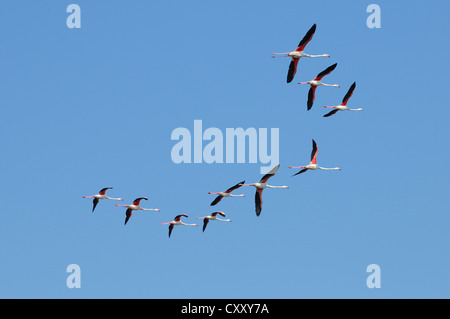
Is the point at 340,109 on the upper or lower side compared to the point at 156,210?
upper

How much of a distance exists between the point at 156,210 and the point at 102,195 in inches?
205
